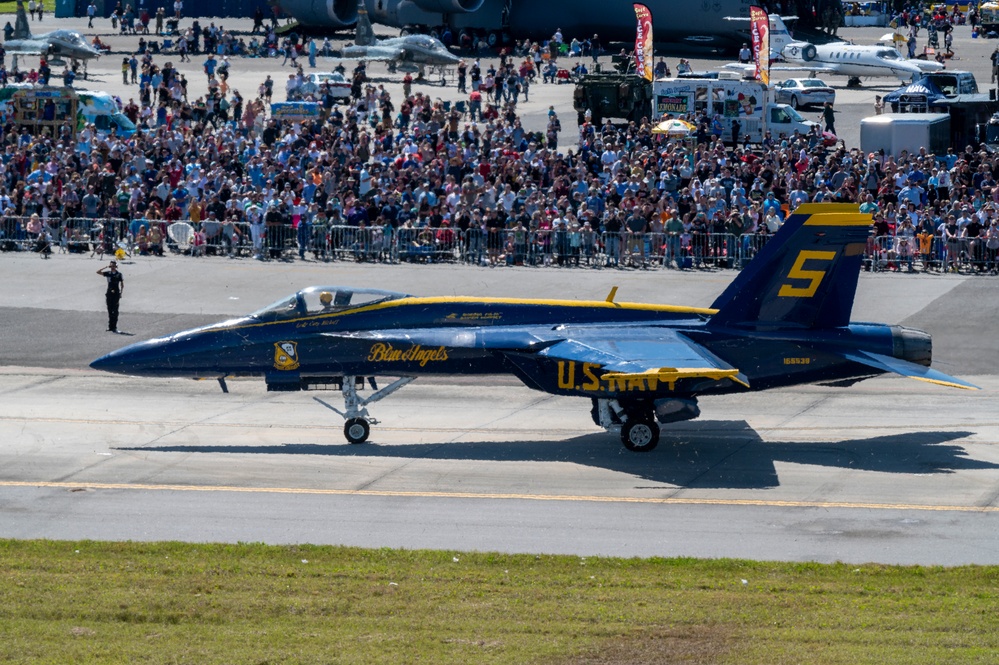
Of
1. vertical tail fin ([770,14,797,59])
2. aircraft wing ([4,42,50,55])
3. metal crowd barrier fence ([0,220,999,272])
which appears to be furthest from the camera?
vertical tail fin ([770,14,797,59])

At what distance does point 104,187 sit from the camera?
134ft

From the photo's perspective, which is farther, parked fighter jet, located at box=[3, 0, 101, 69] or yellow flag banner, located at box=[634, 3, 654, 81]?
parked fighter jet, located at box=[3, 0, 101, 69]

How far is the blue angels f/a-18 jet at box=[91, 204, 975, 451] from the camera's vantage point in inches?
872

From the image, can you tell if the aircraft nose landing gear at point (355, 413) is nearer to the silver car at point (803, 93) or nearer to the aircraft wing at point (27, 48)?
the silver car at point (803, 93)

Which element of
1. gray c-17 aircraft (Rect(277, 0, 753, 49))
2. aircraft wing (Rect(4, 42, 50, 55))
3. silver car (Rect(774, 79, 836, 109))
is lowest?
silver car (Rect(774, 79, 836, 109))

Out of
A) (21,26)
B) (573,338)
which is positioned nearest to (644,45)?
(573,338)

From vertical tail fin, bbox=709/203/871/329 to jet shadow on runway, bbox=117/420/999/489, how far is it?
191 centimetres

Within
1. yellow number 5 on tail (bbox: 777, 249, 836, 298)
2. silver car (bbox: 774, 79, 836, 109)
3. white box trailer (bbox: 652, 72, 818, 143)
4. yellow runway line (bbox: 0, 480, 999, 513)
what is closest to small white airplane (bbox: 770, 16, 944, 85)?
silver car (bbox: 774, 79, 836, 109)

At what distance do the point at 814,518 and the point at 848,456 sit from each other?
3.34 metres

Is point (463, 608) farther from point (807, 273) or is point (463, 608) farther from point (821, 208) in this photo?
point (821, 208)

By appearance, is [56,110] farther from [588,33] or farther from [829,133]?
[588,33]

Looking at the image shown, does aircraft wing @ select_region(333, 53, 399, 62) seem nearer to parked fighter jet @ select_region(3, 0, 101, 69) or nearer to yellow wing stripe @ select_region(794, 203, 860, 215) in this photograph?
parked fighter jet @ select_region(3, 0, 101, 69)

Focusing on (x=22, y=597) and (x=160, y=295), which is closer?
(x=22, y=597)

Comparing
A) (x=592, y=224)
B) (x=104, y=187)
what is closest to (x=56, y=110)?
(x=104, y=187)
